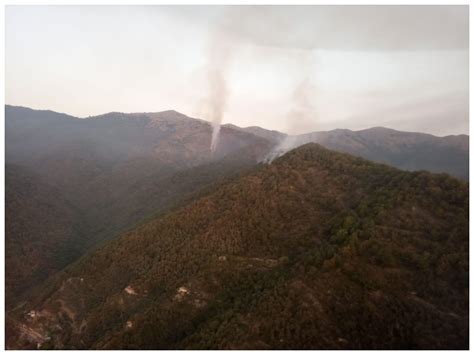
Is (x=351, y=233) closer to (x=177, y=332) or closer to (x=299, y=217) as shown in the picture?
(x=299, y=217)

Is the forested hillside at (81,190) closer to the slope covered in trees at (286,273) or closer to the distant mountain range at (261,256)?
the distant mountain range at (261,256)

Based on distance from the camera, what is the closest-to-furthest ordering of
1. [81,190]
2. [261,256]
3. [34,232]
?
[261,256], [34,232], [81,190]

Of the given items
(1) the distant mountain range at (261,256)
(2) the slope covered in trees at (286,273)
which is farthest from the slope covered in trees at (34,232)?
(2) the slope covered in trees at (286,273)

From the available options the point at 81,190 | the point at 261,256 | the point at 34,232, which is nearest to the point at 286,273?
the point at 261,256

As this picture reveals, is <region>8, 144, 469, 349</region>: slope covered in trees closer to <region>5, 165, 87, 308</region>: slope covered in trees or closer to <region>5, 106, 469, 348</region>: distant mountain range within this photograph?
<region>5, 106, 469, 348</region>: distant mountain range

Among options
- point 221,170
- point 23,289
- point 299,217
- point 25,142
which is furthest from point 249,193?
point 25,142

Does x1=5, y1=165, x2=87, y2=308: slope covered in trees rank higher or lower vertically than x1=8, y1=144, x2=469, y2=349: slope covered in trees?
lower

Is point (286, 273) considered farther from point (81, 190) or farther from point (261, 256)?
point (81, 190)

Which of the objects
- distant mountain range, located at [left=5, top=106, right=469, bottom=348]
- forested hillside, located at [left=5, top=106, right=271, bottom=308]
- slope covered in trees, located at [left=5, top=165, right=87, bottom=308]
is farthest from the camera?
forested hillside, located at [left=5, top=106, right=271, bottom=308]

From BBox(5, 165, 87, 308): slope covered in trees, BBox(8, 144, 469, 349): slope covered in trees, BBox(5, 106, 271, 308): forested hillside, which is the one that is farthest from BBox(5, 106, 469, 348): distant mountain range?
BBox(5, 106, 271, 308): forested hillside
